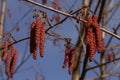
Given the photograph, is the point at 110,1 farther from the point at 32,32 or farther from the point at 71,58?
the point at 32,32

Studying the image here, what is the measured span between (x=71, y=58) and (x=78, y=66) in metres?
0.93

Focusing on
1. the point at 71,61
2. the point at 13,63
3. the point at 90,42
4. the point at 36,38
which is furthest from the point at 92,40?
the point at 13,63

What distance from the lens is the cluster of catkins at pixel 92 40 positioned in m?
2.32

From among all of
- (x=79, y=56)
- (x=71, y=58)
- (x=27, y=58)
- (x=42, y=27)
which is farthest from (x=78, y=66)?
(x=27, y=58)

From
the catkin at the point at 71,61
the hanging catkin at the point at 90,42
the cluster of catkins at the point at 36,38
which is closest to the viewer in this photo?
the hanging catkin at the point at 90,42

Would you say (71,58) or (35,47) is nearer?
(35,47)

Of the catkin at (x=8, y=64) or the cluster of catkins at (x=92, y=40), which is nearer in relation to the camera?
the cluster of catkins at (x=92, y=40)

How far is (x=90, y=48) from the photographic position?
2.34 meters

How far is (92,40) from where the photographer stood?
240 cm

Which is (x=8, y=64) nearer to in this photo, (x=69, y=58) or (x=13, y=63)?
(x=13, y=63)

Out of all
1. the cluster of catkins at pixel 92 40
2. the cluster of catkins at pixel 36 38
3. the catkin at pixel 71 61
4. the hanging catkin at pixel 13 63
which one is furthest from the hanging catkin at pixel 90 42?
the hanging catkin at pixel 13 63

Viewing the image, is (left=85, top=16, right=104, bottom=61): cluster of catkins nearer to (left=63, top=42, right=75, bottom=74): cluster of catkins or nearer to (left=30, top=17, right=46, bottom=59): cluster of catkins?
(left=30, top=17, right=46, bottom=59): cluster of catkins

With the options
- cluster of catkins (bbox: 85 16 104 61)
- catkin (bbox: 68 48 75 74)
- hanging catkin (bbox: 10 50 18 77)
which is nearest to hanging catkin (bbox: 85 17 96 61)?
cluster of catkins (bbox: 85 16 104 61)

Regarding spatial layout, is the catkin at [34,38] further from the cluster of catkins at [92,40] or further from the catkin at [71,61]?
the catkin at [71,61]
